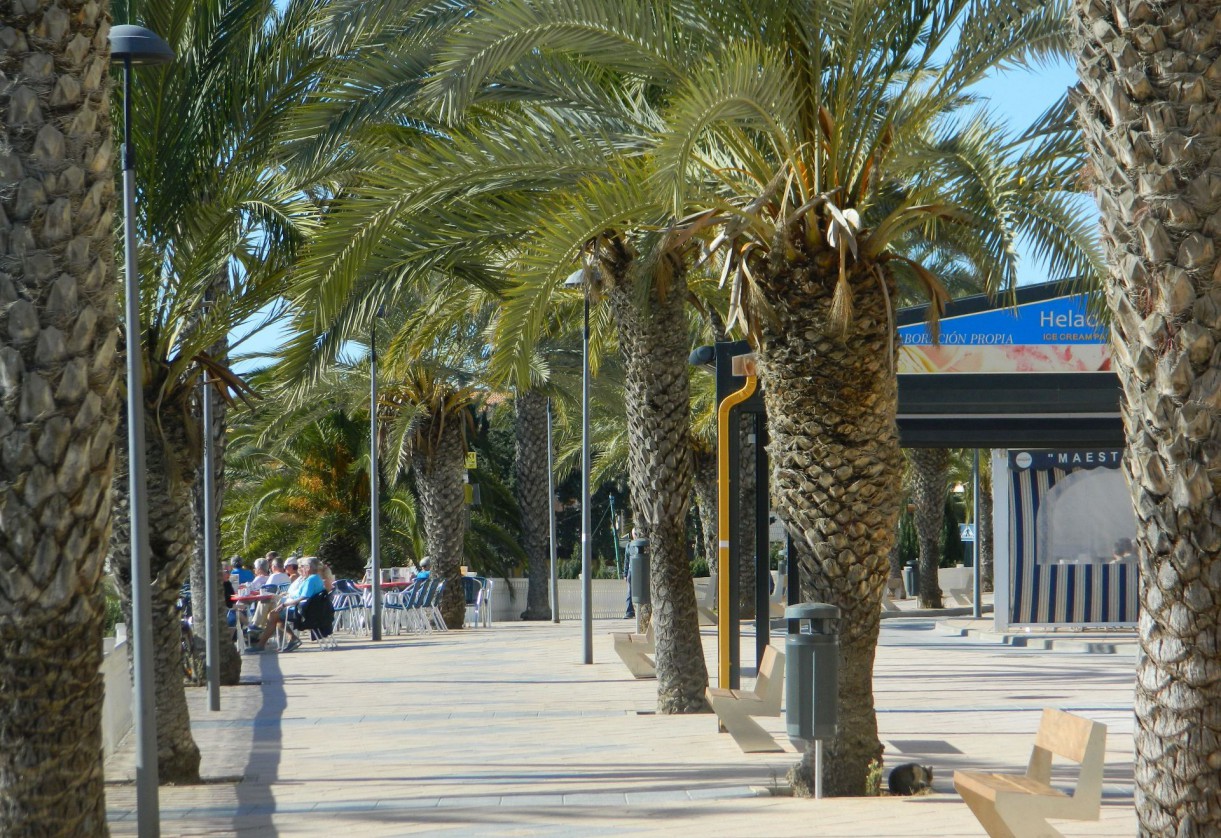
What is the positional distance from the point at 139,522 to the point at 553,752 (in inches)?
168

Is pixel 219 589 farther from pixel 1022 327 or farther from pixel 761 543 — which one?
pixel 1022 327

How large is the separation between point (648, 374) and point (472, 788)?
4.62 m

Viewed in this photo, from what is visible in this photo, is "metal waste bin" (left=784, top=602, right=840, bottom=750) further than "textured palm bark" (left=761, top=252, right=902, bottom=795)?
No

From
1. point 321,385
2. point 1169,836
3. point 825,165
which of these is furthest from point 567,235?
point 321,385

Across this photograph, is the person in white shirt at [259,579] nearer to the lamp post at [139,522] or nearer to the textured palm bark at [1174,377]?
the lamp post at [139,522]

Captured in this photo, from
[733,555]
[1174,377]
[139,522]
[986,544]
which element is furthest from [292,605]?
[986,544]

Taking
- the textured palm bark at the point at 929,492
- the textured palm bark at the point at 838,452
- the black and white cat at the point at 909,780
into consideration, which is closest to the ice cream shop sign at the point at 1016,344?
the textured palm bark at the point at 838,452

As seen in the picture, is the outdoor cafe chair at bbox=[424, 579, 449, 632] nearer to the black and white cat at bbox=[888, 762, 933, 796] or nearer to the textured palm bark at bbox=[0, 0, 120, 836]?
the black and white cat at bbox=[888, 762, 933, 796]

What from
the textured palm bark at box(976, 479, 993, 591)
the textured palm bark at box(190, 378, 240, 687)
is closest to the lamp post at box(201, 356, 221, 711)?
the textured palm bark at box(190, 378, 240, 687)

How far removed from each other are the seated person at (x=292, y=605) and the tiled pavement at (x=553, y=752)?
3.03 meters

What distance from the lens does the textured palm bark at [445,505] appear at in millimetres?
27406

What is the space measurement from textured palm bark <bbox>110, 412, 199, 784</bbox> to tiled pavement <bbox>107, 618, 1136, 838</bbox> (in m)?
0.32

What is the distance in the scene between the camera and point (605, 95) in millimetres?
10844

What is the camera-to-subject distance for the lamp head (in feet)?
26.0
